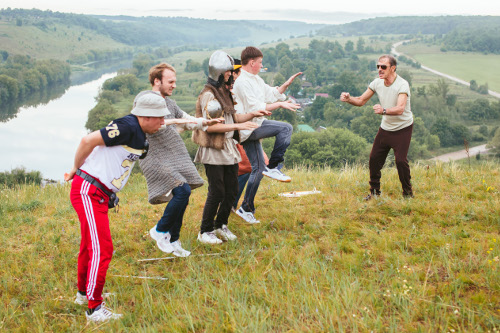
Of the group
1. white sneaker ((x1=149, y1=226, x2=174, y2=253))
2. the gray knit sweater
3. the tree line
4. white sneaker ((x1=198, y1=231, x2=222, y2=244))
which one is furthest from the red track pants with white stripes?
the tree line

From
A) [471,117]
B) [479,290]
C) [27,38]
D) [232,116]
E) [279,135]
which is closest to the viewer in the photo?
[479,290]

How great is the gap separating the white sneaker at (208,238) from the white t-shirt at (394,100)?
9.87 ft

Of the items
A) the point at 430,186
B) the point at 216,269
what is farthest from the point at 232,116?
the point at 430,186

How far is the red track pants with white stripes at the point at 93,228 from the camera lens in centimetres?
343

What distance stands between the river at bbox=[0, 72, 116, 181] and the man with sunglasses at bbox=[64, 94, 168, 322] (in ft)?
156

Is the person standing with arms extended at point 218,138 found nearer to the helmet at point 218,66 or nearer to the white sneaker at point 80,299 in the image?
the helmet at point 218,66

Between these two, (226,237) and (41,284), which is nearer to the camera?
(41,284)

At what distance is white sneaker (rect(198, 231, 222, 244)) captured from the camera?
5.04 metres

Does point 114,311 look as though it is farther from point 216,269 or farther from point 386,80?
point 386,80

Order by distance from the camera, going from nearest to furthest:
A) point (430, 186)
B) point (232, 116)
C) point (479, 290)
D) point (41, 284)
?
point (479, 290) → point (41, 284) → point (232, 116) → point (430, 186)

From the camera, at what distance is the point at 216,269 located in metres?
4.35

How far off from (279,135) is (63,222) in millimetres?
3529

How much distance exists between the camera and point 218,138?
4613 mm

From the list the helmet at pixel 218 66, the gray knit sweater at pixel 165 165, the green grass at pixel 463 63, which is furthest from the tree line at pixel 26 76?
the green grass at pixel 463 63
